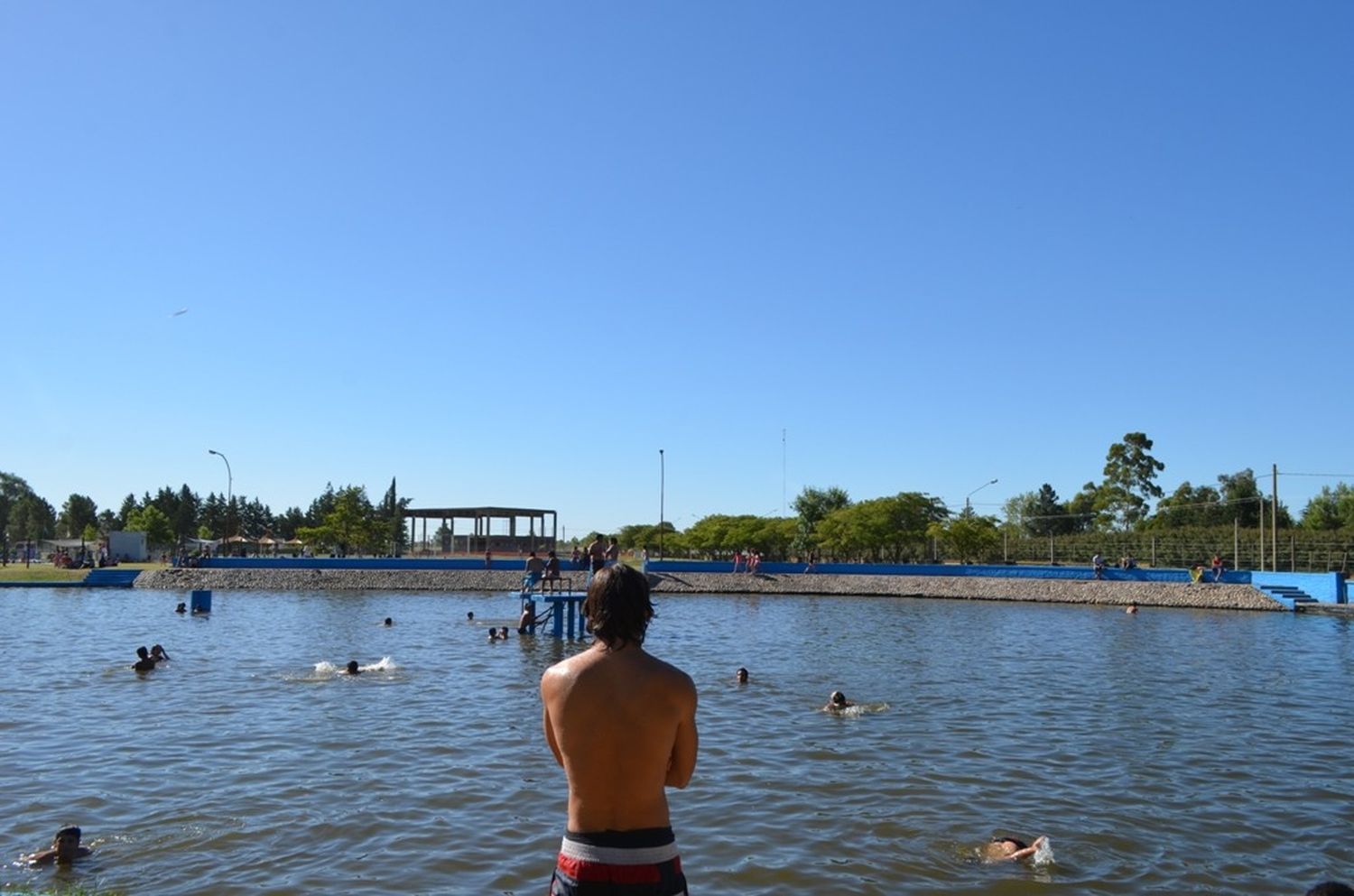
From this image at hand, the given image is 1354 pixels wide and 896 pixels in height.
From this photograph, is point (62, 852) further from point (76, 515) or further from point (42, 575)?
point (76, 515)

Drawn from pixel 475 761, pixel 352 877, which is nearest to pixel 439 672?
pixel 475 761

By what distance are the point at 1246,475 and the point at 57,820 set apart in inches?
5136

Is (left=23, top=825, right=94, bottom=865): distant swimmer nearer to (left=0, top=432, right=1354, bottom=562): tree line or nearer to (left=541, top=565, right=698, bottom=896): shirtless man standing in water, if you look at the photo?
(left=541, top=565, right=698, bottom=896): shirtless man standing in water

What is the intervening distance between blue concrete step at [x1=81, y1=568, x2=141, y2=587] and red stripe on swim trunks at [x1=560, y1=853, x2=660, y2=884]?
6028 cm

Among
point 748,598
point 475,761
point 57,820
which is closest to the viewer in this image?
point 57,820

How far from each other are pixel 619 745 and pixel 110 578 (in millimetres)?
61796

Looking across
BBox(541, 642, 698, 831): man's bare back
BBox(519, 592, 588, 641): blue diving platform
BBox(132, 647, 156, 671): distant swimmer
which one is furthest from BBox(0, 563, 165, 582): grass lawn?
BBox(541, 642, 698, 831): man's bare back

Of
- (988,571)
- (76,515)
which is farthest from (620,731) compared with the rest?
(76,515)

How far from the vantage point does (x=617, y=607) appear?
4.16 meters

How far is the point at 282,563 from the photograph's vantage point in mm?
62344

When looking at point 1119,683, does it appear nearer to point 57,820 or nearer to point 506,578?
point 57,820

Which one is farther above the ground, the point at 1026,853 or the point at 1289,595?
the point at 1026,853

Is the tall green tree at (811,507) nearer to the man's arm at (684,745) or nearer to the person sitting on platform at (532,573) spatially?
the person sitting on platform at (532,573)

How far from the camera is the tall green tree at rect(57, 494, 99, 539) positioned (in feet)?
490
